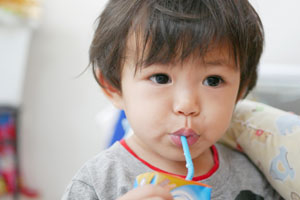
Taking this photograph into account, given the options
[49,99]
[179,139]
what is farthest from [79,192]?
[49,99]

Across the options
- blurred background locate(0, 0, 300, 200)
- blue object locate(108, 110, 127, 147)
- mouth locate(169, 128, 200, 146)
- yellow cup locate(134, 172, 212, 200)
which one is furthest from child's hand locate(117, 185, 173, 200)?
blurred background locate(0, 0, 300, 200)

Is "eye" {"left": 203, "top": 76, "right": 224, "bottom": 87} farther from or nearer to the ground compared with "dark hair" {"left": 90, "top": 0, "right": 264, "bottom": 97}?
nearer to the ground

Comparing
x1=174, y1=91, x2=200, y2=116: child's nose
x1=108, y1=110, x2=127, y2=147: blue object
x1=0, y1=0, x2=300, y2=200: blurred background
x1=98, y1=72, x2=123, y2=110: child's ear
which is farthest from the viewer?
x1=0, y1=0, x2=300, y2=200: blurred background

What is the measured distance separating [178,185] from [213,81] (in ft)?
0.86

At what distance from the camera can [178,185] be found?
0.53 metres

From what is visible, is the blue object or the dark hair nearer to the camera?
the dark hair

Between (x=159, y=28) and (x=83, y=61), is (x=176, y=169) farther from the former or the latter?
(x=83, y=61)

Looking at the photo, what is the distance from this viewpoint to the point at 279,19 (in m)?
1.22

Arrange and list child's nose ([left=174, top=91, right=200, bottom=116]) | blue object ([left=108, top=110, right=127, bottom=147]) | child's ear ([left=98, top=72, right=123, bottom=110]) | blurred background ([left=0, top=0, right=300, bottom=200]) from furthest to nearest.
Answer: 1. blurred background ([left=0, top=0, right=300, bottom=200])
2. blue object ([left=108, top=110, right=127, bottom=147])
3. child's ear ([left=98, top=72, right=123, bottom=110])
4. child's nose ([left=174, top=91, right=200, bottom=116])

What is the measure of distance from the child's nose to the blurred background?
1.53 metres

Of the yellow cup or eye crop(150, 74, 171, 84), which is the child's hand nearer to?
the yellow cup

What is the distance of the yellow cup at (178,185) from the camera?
0.52 meters

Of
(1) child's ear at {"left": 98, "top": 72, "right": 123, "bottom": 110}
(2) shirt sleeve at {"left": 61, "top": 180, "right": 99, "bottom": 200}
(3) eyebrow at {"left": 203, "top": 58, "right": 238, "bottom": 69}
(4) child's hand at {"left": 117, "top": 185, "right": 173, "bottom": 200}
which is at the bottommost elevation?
(2) shirt sleeve at {"left": 61, "top": 180, "right": 99, "bottom": 200}

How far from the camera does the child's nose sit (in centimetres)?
66
